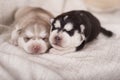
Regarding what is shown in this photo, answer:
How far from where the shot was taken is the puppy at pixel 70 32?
1.29 metres

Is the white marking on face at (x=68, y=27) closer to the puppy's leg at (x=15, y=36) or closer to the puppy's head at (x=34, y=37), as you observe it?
the puppy's head at (x=34, y=37)

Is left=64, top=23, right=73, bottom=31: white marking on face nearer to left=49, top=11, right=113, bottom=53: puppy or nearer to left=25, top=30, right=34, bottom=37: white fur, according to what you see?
left=49, top=11, right=113, bottom=53: puppy

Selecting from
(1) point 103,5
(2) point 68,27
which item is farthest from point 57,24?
(1) point 103,5

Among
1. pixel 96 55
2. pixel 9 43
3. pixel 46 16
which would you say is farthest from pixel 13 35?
pixel 96 55

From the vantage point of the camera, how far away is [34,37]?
1348 mm

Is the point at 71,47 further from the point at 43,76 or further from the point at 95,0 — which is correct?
the point at 95,0

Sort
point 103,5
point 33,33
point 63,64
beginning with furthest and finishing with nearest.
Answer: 1. point 103,5
2. point 33,33
3. point 63,64

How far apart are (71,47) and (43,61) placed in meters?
0.17

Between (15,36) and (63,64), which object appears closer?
(63,64)

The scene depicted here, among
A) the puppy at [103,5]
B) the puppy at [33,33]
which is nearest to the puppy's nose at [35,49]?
the puppy at [33,33]

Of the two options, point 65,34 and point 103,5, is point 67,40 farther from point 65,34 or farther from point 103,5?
point 103,5

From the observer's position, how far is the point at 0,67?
1099 millimetres

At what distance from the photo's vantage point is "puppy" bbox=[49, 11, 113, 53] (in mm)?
1285

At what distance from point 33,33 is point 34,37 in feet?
0.07
